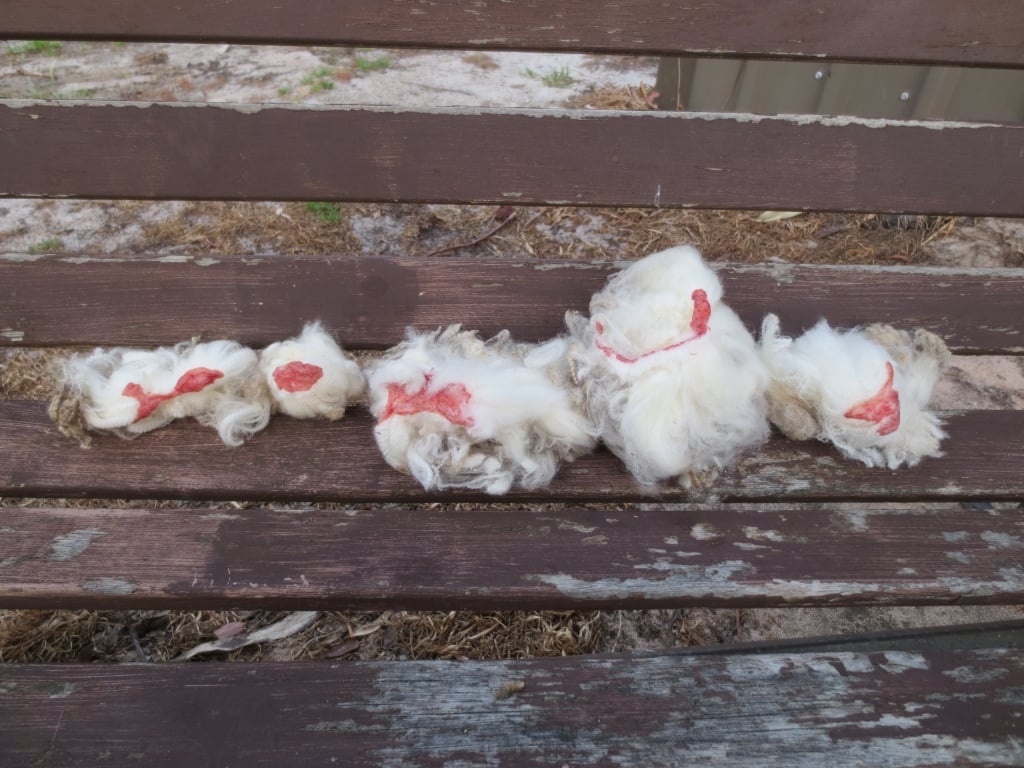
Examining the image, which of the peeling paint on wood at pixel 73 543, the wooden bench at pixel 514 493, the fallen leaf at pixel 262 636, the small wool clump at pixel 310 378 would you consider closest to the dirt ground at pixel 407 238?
the fallen leaf at pixel 262 636

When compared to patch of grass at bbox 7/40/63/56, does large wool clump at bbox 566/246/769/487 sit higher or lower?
lower

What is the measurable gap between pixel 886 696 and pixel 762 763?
0.21 m

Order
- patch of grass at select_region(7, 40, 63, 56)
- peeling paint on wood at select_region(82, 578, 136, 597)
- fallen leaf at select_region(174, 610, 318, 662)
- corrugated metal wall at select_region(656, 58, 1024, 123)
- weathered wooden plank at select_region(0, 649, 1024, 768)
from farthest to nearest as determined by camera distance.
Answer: patch of grass at select_region(7, 40, 63, 56) → corrugated metal wall at select_region(656, 58, 1024, 123) → fallen leaf at select_region(174, 610, 318, 662) → peeling paint on wood at select_region(82, 578, 136, 597) → weathered wooden plank at select_region(0, 649, 1024, 768)

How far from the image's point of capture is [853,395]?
123cm

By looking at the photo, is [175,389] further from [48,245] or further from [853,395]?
[48,245]

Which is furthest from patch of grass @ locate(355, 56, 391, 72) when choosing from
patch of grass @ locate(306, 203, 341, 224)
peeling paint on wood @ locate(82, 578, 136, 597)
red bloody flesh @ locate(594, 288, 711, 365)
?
peeling paint on wood @ locate(82, 578, 136, 597)

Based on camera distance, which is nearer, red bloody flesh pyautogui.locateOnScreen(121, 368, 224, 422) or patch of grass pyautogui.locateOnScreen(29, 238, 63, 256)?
red bloody flesh pyautogui.locateOnScreen(121, 368, 224, 422)

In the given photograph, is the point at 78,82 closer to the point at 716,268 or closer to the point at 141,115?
the point at 141,115

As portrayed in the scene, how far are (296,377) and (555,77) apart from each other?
3.34 metres

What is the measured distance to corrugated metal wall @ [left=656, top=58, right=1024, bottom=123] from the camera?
8.59 feet

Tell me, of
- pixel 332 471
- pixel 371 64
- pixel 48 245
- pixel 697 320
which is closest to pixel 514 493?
pixel 332 471

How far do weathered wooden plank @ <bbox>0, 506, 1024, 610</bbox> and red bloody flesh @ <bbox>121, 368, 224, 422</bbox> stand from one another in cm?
19

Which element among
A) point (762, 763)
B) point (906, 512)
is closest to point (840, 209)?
point (906, 512)

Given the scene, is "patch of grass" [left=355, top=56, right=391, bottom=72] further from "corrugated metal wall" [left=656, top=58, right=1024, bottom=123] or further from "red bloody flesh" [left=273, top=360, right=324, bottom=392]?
"red bloody flesh" [left=273, top=360, right=324, bottom=392]
